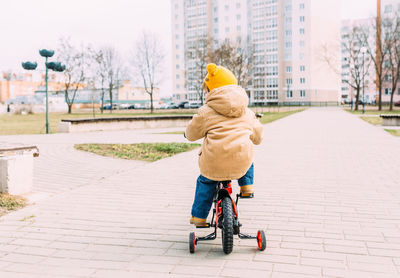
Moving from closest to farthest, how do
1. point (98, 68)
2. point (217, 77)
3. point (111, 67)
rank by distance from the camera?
point (217, 77) < point (98, 68) < point (111, 67)

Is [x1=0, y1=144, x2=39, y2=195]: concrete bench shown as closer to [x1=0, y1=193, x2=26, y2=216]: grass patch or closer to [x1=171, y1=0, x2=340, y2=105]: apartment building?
[x1=0, y1=193, x2=26, y2=216]: grass patch

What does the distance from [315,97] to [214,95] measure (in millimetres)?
99119

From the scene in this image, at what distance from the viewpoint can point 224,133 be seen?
3441 mm

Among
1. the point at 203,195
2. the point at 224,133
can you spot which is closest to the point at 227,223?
the point at 203,195

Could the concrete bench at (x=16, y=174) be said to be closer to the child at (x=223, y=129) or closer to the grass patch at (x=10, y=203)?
the grass patch at (x=10, y=203)

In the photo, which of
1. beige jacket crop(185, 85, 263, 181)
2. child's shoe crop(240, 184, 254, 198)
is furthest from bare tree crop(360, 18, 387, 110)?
beige jacket crop(185, 85, 263, 181)

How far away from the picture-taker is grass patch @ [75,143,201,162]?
10117 millimetres

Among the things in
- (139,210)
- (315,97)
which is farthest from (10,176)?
(315,97)

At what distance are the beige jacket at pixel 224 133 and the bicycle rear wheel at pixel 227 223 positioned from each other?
0.21 metres

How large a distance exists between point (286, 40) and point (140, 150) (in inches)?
3774

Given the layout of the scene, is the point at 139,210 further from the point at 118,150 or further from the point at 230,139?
the point at 118,150

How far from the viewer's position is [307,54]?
9825 centimetres

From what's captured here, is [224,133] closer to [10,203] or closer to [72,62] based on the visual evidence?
[10,203]

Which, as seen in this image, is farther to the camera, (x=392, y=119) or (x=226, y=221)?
(x=392, y=119)
